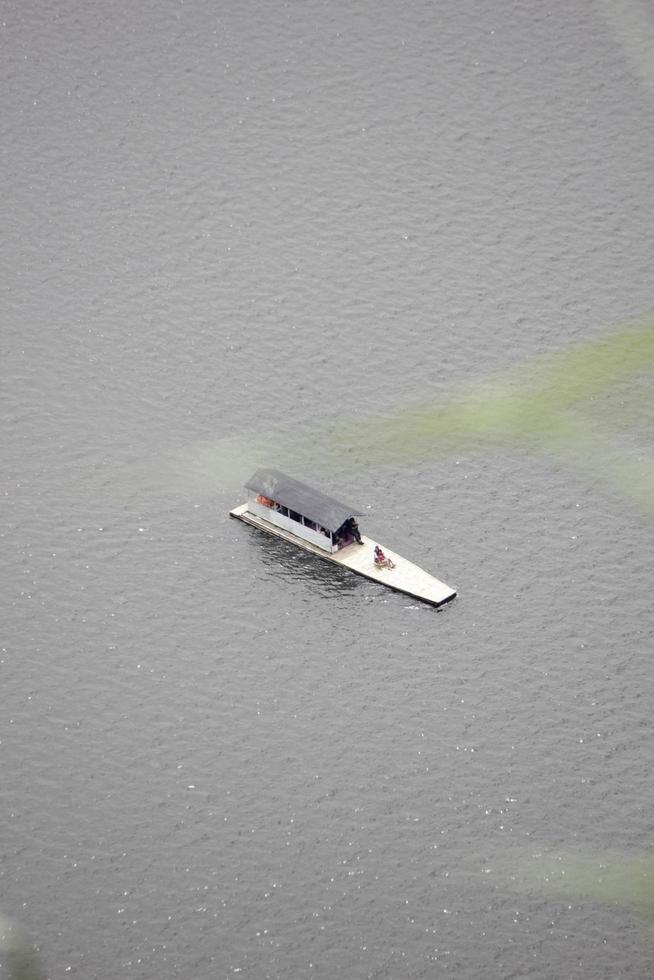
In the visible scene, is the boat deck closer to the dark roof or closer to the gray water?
the gray water

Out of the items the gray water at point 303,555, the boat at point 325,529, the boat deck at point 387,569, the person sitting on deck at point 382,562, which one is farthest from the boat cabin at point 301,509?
the person sitting on deck at point 382,562

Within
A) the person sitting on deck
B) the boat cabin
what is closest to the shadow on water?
the boat cabin

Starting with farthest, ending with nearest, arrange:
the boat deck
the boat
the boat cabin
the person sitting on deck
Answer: the boat cabin < the person sitting on deck < the boat < the boat deck

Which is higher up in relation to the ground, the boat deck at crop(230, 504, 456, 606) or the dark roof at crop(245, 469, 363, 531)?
the dark roof at crop(245, 469, 363, 531)

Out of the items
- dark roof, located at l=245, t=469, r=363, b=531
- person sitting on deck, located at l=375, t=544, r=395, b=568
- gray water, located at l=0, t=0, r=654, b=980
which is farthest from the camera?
dark roof, located at l=245, t=469, r=363, b=531

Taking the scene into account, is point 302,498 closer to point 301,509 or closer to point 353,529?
point 301,509

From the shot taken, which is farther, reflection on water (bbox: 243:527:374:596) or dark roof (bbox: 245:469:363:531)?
dark roof (bbox: 245:469:363:531)

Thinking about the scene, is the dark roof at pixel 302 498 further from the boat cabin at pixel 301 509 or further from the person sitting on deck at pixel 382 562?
the person sitting on deck at pixel 382 562

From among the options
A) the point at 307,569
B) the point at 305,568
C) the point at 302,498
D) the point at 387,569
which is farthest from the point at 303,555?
the point at 387,569
